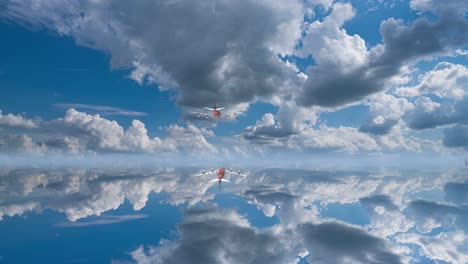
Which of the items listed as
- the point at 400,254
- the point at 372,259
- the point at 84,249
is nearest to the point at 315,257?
the point at 372,259

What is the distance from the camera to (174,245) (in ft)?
655

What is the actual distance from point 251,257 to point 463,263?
554 ft

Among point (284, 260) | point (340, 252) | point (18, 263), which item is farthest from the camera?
point (340, 252)

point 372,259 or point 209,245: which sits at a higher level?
point 209,245

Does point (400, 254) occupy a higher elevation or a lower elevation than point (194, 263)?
lower

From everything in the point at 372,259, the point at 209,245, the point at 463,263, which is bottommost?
the point at 463,263

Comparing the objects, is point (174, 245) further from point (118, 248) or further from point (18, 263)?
point (18, 263)

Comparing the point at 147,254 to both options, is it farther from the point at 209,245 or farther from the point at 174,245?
the point at 209,245

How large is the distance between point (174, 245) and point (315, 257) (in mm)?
106790

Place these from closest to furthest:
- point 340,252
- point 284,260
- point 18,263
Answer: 1. point 18,263
2. point 284,260
3. point 340,252

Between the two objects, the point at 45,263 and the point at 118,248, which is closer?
the point at 45,263

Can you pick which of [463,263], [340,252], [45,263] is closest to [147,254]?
[45,263]

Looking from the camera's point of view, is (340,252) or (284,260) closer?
(284,260)

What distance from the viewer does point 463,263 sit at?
197 metres
